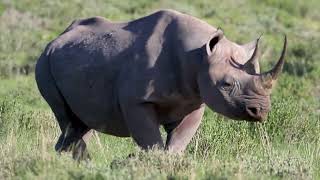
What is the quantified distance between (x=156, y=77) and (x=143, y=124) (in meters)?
0.46

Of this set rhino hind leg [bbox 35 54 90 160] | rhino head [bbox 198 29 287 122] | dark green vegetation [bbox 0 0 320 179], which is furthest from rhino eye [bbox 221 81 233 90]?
rhino hind leg [bbox 35 54 90 160]

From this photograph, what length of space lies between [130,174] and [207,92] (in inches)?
44.1

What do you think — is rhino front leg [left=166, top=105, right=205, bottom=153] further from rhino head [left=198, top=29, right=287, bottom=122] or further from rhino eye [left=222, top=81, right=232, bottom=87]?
rhino eye [left=222, top=81, right=232, bottom=87]

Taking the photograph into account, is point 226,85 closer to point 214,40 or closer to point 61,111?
point 214,40

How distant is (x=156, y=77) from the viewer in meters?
8.53

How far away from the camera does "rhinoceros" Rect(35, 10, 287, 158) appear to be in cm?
816

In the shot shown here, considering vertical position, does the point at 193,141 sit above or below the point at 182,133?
below

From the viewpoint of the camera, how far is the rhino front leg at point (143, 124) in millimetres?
8625

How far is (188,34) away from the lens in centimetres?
863

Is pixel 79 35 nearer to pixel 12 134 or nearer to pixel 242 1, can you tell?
pixel 12 134

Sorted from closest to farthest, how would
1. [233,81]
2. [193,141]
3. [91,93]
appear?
1. [233,81]
2. [91,93]
3. [193,141]

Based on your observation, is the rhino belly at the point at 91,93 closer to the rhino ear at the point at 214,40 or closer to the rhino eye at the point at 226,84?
the rhino ear at the point at 214,40

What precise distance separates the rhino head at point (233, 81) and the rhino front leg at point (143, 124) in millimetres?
589

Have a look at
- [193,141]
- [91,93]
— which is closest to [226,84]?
[91,93]
